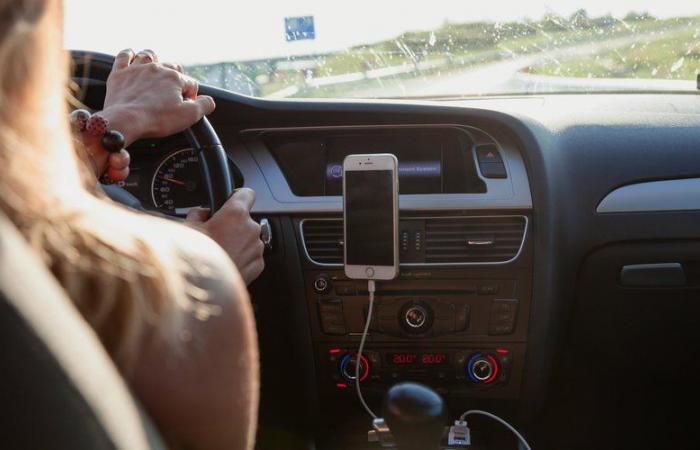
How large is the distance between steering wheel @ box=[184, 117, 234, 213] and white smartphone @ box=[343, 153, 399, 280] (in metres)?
0.61

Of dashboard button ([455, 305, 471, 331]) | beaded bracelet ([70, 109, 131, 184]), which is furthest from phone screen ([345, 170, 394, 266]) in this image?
beaded bracelet ([70, 109, 131, 184])

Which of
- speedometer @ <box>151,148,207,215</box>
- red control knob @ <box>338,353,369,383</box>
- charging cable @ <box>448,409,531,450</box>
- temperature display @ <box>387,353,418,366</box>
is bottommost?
charging cable @ <box>448,409,531,450</box>

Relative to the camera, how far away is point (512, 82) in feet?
10.4

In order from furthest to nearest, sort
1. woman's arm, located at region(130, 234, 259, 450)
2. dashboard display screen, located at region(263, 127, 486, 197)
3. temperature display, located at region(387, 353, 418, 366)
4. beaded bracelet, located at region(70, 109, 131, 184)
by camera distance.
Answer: temperature display, located at region(387, 353, 418, 366)
dashboard display screen, located at region(263, 127, 486, 197)
beaded bracelet, located at region(70, 109, 131, 184)
woman's arm, located at region(130, 234, 259, 450)

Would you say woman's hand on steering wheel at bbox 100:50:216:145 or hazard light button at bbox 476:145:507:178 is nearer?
woman's hand on steering wheel at bbox 100:50:216:145

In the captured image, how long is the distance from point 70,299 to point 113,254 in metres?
0.06

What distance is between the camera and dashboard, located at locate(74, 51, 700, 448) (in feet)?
9.41

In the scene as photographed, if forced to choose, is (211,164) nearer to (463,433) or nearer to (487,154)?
(487,154)

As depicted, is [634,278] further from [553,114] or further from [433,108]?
[433,108]

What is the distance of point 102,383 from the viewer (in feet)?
2.68

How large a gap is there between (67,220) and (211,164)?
57.2 inches

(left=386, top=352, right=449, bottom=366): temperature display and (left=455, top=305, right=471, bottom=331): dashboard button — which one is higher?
(left=455, top=305, right=471, bottom=331): dashboard button

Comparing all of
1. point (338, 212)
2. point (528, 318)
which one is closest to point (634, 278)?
point (528, 318)

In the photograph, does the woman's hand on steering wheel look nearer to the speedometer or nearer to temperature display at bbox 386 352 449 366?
the speedometer
